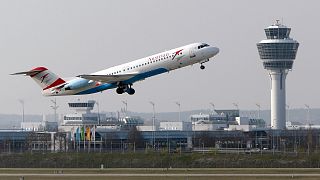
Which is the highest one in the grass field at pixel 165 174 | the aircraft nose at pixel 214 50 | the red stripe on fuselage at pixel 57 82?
the aircraft nose at pixel 214 50

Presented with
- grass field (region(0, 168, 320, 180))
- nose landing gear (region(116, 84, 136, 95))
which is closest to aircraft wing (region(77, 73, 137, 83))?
nose landing gear (region(116, 84, 136, 95))

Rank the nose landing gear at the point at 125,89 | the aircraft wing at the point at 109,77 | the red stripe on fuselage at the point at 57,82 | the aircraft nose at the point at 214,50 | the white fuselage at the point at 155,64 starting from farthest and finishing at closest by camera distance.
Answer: the red stripe on fuselage at the point at 57,82
the nose landing gear at the point at 125,89
the aircraft wing at the point at 109,77
the aircraft nose at the point at 214,50
the white fuselage at the point at 155,64

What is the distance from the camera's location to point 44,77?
137 meters

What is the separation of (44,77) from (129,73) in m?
14.8

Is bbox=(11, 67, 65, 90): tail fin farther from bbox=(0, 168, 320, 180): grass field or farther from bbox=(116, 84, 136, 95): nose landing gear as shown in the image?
bbox=(0, 168, 320, 180): grass field

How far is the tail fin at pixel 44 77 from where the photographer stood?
13562cm

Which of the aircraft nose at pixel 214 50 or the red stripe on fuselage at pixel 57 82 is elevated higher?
the aircraft nose at pixel 214 50

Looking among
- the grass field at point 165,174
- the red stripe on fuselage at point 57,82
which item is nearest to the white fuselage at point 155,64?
the red stripe on fuselage at point 57,82

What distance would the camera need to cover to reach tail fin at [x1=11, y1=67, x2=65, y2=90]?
13562 centimetres

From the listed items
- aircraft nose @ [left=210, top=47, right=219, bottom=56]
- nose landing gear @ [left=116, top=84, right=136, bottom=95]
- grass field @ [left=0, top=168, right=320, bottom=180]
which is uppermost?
aircraft nose @ [left=210, top=47, right=219, bottom=56]

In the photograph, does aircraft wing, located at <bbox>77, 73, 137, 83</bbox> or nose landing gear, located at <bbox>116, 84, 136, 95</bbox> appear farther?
nose landing gear, located at <bbox>116, 84, 136, 95</bbox>

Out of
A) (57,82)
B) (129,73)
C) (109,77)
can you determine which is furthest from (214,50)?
(57,82)

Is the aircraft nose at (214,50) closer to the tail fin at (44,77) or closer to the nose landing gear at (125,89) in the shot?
the nose landing gear at (125,89)

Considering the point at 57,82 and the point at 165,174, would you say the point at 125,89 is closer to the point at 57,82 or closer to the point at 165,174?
the point at 57,82
